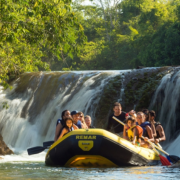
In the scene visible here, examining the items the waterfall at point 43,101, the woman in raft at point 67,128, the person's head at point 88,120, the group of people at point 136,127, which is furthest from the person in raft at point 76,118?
the waterfall at point 43,101

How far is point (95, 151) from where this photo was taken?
8320 millimetres

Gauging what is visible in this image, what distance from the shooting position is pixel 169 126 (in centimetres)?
1350

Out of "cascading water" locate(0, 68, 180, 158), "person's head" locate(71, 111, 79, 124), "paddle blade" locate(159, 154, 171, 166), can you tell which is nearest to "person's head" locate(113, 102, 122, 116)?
"person's head" locate(71, 111, 79, 124)

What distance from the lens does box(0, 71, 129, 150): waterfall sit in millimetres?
16281

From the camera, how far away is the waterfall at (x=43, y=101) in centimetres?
1628

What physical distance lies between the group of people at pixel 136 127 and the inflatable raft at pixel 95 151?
0.37 m

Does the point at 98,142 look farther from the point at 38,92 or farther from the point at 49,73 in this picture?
the point at 49,73

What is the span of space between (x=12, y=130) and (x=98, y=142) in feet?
31.5

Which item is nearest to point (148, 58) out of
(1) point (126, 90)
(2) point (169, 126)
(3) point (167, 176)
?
(1) point (126, 90)

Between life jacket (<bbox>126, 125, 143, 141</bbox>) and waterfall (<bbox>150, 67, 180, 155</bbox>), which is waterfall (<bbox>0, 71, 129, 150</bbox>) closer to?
waterfall (<bbox>150, 67, 180, 155</bbox>)

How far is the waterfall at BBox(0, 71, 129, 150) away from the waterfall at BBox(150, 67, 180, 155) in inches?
98.8

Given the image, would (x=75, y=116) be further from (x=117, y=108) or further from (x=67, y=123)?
(x=117, y=108)

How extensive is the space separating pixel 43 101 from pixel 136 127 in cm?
963

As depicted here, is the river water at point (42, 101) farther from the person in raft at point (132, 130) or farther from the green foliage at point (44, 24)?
the green foliage at point (44, 24)
